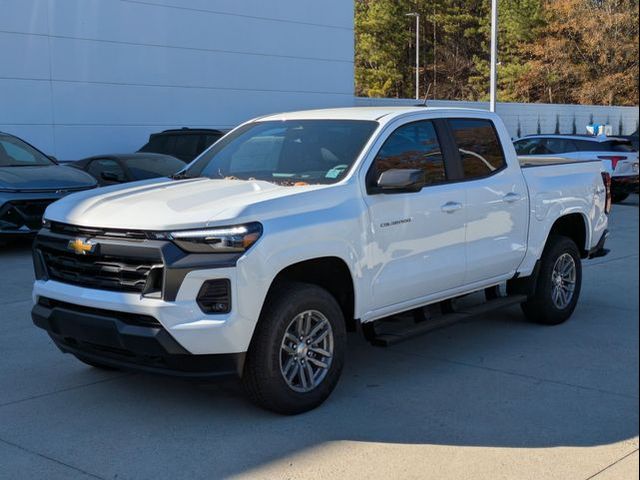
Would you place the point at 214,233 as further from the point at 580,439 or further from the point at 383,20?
the point at 383,20

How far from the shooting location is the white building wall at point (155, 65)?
1859 cm

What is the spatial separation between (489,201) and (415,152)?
818 millimetres

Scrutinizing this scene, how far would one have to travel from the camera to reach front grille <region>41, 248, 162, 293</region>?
4781 mm

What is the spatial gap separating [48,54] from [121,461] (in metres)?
16.2

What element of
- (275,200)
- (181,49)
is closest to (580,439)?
(275,200)

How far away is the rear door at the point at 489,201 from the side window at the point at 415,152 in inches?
9.7

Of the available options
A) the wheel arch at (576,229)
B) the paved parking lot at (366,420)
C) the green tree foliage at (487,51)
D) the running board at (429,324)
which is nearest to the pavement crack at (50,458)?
the paved parking lot at (366,420)

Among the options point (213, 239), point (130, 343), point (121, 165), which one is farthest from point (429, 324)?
point (121, 165)

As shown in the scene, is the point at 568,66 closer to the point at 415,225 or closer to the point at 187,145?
the point at 187,145

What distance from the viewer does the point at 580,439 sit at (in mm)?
4824

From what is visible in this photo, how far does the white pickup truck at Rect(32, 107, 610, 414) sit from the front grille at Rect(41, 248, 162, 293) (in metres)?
0.01

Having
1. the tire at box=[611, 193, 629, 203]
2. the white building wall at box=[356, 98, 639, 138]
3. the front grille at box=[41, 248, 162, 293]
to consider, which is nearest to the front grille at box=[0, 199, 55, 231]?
the front grille at box=[41, 248, 162, 293]

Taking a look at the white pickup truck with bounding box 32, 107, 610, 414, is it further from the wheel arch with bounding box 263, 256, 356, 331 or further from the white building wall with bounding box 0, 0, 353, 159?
the white building wall with bounding box 0, 0, 353, 159

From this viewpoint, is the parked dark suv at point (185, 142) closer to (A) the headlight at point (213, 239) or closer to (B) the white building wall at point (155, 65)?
(B) the white building wall at point (155, 65)
